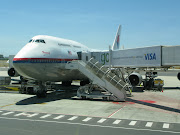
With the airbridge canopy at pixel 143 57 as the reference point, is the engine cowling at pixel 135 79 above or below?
below

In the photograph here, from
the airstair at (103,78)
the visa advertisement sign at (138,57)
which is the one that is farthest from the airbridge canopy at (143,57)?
the airstair at (103,78)

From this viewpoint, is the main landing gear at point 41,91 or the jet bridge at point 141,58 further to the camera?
the jet bridge at point 141,58

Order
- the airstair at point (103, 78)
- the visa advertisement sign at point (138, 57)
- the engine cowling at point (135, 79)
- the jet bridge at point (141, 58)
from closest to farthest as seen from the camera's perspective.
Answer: the airstair at point (103, 78) → the jet bridge at point (141, 58) → the visa advertisement sign at point (138, 57) → the engine cowling at point (135, 79)

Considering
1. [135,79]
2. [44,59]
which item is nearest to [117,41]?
[135,79]

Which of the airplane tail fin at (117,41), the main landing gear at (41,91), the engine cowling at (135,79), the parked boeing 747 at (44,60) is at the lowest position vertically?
the main landing gear at (41,91)

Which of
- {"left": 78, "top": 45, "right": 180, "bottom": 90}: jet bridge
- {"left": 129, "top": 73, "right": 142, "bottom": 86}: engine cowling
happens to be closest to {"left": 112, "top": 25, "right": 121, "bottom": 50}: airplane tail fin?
{"left": 129, "top": 73, "right": 142, "bottom": 86}: engine cowling

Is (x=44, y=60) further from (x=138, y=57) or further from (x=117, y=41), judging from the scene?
(x=117, y=41)

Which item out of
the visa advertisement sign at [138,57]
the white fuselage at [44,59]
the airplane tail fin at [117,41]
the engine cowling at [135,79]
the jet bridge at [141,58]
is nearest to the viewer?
the white fuselage at [44,59]

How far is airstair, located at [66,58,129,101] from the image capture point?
19969 millimetres

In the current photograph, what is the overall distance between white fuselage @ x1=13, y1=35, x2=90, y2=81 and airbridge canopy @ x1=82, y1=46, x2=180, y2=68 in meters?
4.05

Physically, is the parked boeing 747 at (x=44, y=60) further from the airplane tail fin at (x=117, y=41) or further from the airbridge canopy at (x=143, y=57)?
the airplane tail fin at (x=117, y=41)

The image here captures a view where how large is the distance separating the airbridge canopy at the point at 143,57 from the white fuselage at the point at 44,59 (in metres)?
4.05

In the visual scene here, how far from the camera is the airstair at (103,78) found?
65.5 feet

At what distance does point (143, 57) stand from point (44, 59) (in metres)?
11.3
